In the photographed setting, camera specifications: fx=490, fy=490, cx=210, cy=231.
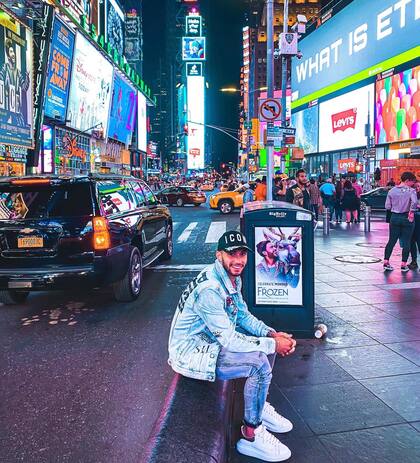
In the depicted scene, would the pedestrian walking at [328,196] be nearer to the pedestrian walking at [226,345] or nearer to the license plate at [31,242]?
the license plate at [31,242]

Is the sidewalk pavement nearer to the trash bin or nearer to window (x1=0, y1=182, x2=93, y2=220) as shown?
the trash bin

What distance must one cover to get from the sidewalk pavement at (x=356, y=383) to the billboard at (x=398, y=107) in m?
33.0

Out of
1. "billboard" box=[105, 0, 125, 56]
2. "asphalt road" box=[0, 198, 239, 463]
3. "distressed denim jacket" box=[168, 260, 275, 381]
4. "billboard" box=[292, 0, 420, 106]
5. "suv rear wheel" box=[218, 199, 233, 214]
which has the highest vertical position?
"billboard" box=[105, 0, 125, 56]

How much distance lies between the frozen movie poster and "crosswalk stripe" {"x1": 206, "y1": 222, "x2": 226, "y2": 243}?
901cm

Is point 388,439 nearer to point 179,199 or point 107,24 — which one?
point 179,199

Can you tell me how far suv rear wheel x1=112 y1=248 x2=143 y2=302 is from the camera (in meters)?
7.47

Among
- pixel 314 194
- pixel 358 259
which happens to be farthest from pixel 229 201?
pixel 358 259

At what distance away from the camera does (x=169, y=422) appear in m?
3.17

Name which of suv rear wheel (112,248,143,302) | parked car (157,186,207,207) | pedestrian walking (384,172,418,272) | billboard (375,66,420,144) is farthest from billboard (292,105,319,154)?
suv rear wheel (112,248,143,302)

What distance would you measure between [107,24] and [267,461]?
6876 cm

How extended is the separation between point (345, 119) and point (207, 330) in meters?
49.9

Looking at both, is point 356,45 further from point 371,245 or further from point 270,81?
point 371,245

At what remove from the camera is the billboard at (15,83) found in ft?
74.6

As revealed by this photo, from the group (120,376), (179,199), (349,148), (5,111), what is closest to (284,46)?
(5,111)
